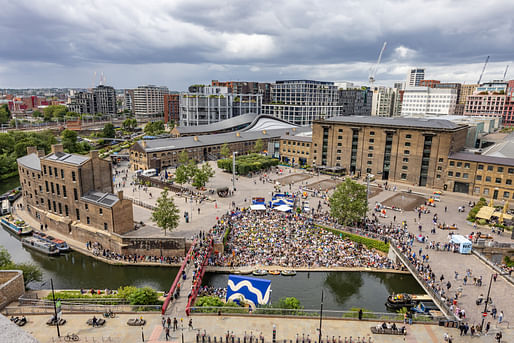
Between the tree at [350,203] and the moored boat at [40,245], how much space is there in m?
41.6

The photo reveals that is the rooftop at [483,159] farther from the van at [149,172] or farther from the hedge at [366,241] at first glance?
the van at [149,172]

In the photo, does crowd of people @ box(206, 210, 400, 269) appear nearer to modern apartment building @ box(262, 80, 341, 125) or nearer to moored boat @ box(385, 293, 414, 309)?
moored boat @ box(385, 293, 414, 309)

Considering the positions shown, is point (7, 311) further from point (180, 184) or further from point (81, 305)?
point (180, 184)

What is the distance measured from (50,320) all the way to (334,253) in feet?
109

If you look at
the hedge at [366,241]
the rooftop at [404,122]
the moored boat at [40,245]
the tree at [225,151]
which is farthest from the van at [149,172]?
the hedge at [366,241]

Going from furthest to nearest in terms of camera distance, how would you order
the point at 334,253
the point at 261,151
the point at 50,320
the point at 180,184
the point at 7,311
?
the point at 261,151 < the point at 180,184 < the point at 334,253 < the point at 7,311 < the point at 50,320

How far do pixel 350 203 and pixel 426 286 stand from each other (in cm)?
1641

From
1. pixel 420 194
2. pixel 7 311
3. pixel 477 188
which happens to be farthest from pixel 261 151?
pixel 7 311

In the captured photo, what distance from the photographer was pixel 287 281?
135 feet

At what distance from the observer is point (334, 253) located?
151 feet

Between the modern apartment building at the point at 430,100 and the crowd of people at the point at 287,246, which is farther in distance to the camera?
the modern apartment building at the point at 430,100

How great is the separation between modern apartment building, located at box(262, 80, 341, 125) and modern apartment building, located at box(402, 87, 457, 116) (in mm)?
44946

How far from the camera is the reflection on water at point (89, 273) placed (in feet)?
138

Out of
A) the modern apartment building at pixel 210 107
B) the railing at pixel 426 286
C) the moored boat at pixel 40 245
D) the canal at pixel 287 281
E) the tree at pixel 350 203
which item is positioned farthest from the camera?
the modern apartment building at pixel 210 107
